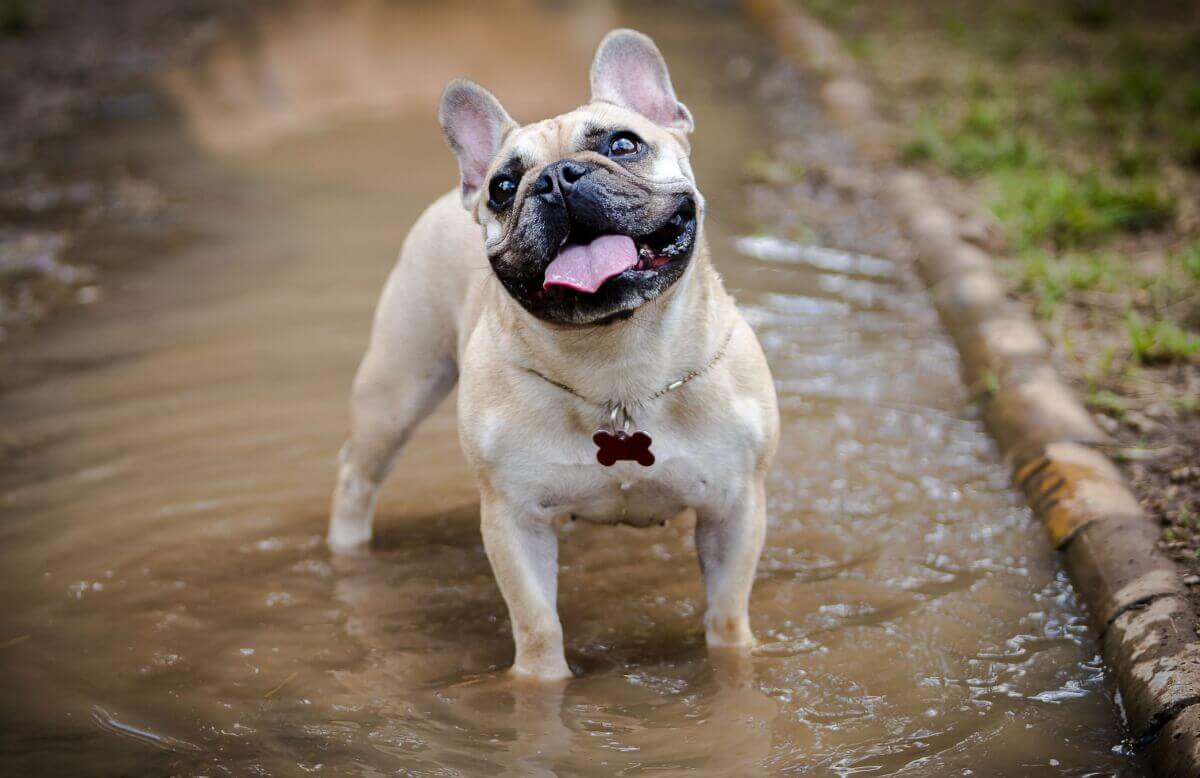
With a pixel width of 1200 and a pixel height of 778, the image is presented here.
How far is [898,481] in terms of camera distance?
5.13 metres

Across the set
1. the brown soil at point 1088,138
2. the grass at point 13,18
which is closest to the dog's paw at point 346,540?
the brown soil at point 1088,138

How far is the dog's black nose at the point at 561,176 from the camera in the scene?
11.1 ft

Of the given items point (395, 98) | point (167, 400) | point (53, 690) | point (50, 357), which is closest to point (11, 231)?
point (50, 357)

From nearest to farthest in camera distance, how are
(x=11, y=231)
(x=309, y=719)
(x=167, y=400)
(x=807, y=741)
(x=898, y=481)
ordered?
(x=807, y=741) < (x=309, y=719) < (x=898, y=481) < (x=167, y=400) < (x=11, y=231)

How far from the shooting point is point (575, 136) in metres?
3.70

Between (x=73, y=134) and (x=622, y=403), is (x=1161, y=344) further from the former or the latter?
(x=73, y=134)

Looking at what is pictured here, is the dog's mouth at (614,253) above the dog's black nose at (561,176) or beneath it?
beneath

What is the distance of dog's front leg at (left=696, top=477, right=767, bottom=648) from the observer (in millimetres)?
3848

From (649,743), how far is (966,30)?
11.0m

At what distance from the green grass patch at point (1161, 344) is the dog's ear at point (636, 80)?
2.62 meters

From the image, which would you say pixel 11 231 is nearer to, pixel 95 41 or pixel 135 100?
pixel 135 100

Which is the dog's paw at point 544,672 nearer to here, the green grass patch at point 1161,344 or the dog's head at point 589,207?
the dog's head at point 589,207

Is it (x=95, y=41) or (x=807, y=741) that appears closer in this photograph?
(x=807, y=741)

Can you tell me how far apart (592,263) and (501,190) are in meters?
0.56
